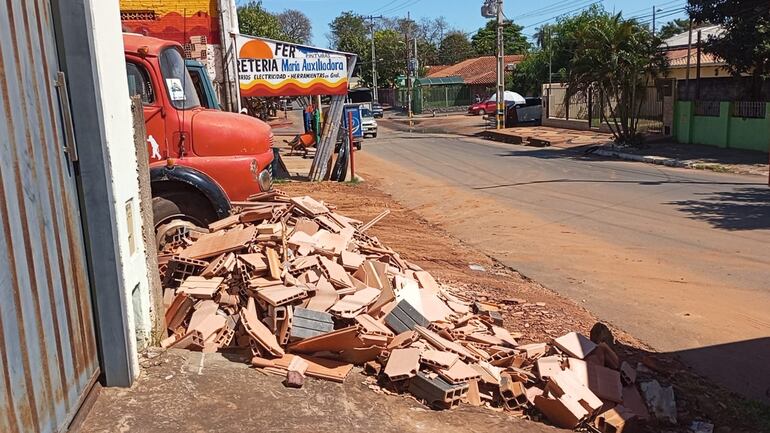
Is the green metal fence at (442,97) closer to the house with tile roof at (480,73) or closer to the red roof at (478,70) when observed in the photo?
the house with tile roof at (480,73)

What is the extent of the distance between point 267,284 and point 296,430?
1.81 metres

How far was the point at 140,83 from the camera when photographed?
729cm

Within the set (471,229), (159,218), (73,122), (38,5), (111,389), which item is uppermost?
(38,5)

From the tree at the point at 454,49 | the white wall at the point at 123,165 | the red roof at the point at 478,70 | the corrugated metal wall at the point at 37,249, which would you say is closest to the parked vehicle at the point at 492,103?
the red roof at the point at 478,70

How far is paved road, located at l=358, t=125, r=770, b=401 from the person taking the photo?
7.10 meters

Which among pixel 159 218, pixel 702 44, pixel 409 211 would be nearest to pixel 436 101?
pixel 702 44

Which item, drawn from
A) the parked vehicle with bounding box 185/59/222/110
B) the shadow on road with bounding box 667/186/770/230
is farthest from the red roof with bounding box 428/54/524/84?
the parked vehicle with bounding box 185/59/222/110

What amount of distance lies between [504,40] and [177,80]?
3368 inches

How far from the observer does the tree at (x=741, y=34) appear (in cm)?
2308

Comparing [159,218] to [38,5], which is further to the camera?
[159,218]

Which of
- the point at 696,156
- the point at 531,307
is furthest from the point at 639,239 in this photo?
the point at 696,156

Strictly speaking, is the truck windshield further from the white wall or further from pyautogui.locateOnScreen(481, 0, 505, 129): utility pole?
pyautogui.locateOnScreen(481, 0, 505, 129): utility pole

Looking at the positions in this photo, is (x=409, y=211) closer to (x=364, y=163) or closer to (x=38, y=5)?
(x=364, y=163)

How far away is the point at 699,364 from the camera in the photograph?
20.8 feet
